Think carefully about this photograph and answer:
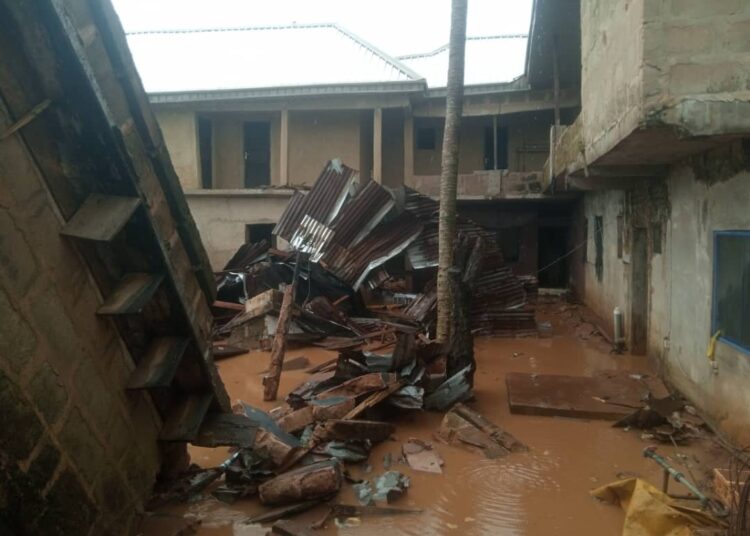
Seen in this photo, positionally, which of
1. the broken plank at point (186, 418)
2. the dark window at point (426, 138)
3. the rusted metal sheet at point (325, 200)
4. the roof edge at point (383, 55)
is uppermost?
the roof edge at point (383, 55)

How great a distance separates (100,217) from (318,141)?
1519 cm

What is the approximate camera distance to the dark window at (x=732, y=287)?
211 inches

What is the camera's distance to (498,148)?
766 inches

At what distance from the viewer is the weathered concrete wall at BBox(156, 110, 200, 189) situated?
17.5 metres

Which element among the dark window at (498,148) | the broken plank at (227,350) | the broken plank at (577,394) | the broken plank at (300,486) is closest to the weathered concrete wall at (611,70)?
the broken plank at (577,394)

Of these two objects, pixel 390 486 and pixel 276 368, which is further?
pixel 276 368

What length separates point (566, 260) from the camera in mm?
19344

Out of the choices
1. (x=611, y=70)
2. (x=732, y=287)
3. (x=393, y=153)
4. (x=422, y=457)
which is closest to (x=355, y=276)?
(x=422, y=457)

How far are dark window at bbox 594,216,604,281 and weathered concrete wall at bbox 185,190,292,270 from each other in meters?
8.81

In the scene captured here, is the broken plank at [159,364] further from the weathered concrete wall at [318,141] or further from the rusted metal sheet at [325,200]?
the weathered concrete wall at [318,141]

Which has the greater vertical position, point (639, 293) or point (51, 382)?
point (639, 293)

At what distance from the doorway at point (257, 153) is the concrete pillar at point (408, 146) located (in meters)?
5.05

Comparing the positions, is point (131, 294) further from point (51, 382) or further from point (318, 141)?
Answer: point (318, 141)

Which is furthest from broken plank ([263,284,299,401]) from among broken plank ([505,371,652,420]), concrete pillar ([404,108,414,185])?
concrete pillar ([404,108,414,185])
